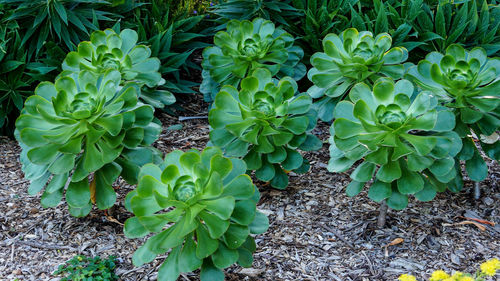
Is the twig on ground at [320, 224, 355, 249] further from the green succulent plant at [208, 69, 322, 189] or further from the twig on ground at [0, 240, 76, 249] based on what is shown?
the twig on ground at [0, 240, 76, 249]

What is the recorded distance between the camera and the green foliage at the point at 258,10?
12.5ft

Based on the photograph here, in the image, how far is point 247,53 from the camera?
10.2 feet

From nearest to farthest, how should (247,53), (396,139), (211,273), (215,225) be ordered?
(215,225), (211,273), (396,139), (247,53)

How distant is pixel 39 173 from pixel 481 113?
2095 millimetres

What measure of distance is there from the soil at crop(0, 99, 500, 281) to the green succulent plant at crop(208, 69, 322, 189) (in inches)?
13.2

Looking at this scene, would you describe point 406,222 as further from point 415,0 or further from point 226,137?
point 415,0

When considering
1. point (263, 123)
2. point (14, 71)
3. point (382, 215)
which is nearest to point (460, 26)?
point (382, 215)

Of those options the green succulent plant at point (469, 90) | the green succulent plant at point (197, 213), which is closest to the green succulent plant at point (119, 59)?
the green succulent plant at point (197, 213)

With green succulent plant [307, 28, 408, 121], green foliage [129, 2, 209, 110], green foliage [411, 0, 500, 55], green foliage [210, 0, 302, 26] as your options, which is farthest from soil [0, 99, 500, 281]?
green foliage [210, 0, 302, 26]

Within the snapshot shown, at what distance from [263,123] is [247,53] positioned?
67 cm

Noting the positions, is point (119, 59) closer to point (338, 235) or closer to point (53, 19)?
point (53, 19)

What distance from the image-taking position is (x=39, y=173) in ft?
8.17

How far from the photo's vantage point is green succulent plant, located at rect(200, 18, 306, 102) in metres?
3.12

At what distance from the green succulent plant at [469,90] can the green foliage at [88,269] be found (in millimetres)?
1703
